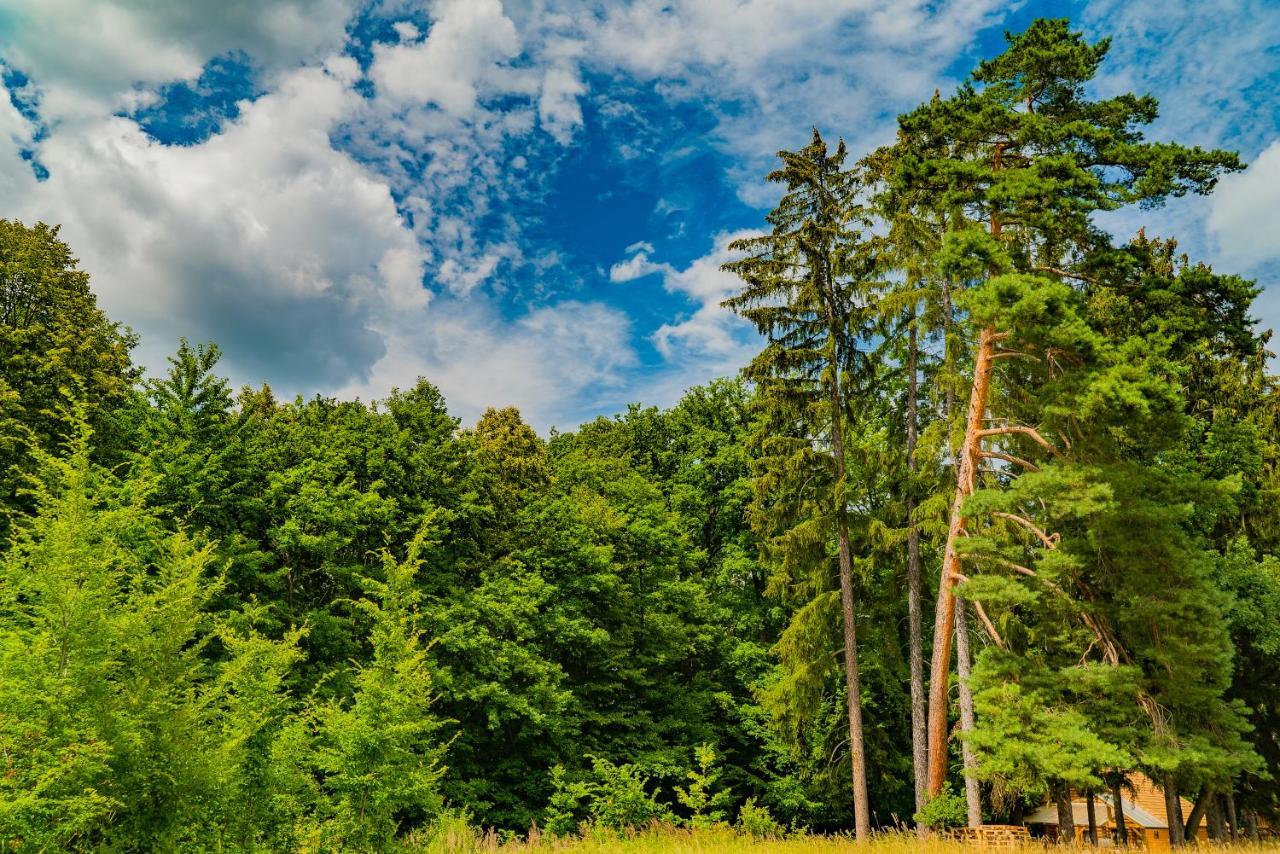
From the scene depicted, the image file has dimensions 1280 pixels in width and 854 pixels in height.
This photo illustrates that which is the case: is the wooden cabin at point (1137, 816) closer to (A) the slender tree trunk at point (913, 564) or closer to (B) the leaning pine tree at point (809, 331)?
(A) the slender tree trunk at point (913, 564)

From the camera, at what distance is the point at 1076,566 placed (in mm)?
12078

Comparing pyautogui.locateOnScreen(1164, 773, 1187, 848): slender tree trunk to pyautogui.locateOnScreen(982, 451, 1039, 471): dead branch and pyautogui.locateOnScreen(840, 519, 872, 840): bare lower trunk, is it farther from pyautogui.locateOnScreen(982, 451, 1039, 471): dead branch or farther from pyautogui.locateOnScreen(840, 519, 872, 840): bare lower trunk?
pyautogui.locateOnScreen(982, 451, 1039, 471): dead branch

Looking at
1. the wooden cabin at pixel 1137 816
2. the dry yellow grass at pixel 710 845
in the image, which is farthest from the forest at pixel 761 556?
the wooden cabin at pixel 1137 816

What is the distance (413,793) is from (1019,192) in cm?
1315

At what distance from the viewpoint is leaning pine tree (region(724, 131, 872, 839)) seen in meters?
19.8

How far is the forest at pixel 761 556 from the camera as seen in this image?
9.44 m

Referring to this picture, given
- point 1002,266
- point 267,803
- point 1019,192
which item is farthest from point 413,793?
point 1019,192

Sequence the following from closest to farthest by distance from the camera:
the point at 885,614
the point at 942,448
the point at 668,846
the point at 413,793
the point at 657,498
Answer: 1. the point at 668,846
2. the point at 413,793
3. the point at 942,448
4. the point at 885,614
5. the point at 657,498

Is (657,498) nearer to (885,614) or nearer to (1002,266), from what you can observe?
(885,614)

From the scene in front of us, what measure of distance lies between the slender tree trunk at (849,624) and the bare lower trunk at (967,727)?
2835mm

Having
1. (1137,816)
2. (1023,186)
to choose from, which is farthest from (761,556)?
(1137,816)

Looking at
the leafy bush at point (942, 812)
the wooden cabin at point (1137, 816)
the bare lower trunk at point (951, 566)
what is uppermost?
the bare lower trunk at point (951, 566)

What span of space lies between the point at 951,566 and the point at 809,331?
772 cm

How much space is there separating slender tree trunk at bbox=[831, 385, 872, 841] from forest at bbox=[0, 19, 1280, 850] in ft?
0.28
